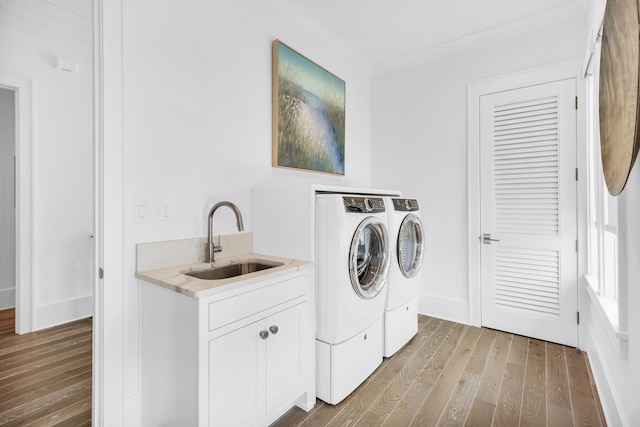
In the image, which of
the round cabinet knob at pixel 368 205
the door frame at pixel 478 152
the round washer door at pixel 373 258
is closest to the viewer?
the round cabinet knob at pixel 368 205

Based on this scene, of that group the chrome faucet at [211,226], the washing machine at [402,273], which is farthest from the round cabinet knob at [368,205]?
the chrome faucet at [211,226]

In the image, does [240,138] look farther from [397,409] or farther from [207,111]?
[397,409]

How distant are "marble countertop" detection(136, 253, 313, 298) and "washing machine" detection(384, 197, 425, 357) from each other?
0.82 metres

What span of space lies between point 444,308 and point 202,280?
2.53 m

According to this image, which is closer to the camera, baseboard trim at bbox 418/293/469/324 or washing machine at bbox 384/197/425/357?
washing machine at bbox 384/197/425/357

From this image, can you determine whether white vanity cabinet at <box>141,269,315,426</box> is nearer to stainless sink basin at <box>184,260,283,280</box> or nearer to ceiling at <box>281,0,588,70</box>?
stainless sink basin at <box>184,260,283,280</box>

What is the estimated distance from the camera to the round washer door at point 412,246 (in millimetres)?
2541

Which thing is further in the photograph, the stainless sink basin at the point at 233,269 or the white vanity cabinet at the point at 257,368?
the stainless sink basin at the point at 233,269

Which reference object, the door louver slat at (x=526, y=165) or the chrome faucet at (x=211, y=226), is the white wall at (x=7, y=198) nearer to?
the chrome faucet at (x=211, y=226)

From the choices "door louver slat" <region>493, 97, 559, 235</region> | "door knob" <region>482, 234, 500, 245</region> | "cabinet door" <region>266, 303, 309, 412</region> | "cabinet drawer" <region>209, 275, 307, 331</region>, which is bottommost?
"cabinet door" <region>266, 303, 309, 412</region>

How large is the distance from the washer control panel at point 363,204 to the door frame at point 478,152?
1285mm

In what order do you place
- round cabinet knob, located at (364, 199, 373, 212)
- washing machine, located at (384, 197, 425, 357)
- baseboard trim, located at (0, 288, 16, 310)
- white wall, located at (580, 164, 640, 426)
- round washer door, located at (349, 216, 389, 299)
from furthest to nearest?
1. baseboard trim, located at (0, 288, 16, 310)
2. washing machine, located at (384, 197, 425, 357)
3. round washer door, located at (349, 216, 389, 299)
4. round cabinet knob, located at (364, 199, 373, 212)
5. white wall, located at (580, 164, 640, 426)

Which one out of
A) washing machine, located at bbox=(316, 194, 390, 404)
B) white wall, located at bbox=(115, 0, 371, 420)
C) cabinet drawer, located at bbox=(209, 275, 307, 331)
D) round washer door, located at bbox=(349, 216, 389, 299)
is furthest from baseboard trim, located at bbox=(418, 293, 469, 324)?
cabinet drawer, located at bbox=(209, 275, 307, 331)

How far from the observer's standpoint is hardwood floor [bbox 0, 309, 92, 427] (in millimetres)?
1652
